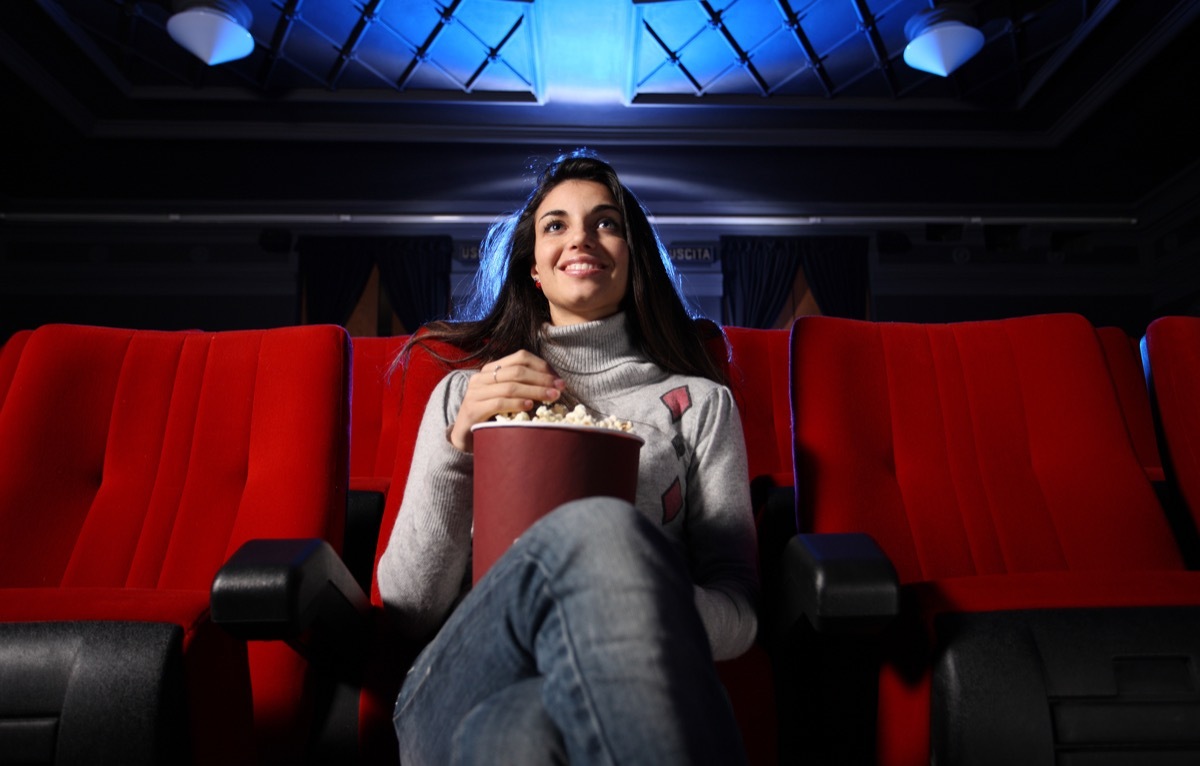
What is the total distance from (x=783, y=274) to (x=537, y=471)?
4506mm

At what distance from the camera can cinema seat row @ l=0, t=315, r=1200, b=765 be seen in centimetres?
61

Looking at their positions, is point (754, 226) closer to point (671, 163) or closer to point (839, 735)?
point (671, 163)

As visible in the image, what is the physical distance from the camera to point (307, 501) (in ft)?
2.84

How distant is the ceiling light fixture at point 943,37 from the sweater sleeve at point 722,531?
2834mm

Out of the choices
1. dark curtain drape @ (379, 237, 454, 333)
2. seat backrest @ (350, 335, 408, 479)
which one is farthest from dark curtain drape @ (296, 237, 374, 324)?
seat backrest @ (350, 335, 408, 479)

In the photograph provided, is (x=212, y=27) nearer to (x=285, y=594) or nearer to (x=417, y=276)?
(x=417, y=276)

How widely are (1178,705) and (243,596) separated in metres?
0.69

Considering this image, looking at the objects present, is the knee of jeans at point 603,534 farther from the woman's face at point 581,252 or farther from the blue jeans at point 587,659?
the woman's face at point 581,252

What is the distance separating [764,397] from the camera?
58.4 inches

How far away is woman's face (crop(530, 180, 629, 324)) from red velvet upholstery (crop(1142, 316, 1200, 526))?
639 mm

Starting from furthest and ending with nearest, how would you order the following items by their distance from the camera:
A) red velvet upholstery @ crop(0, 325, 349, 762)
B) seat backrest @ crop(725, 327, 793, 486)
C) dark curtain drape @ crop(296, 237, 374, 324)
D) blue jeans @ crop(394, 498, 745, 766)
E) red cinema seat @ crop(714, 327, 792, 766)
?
dark curtain drape @ crop(296, 237, 374, 324) → seat backrest @ crop(725, 327, 793, 486) → red cinema seat @ crop(714, 327, 792, 766) → red velvet upholstery @ crop(0, 325, 349, 762) → blue jeans @ crop(394, 498, 745, 766)

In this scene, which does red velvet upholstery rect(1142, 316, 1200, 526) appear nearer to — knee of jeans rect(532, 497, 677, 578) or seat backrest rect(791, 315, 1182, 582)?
seat backrest rect(791, 315, 1182, 582)

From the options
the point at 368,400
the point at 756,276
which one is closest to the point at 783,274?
the point at 756,276

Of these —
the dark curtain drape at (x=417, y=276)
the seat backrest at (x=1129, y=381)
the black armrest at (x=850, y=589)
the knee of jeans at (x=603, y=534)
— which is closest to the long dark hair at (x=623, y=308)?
the black armrest at (x=850, y=589)
